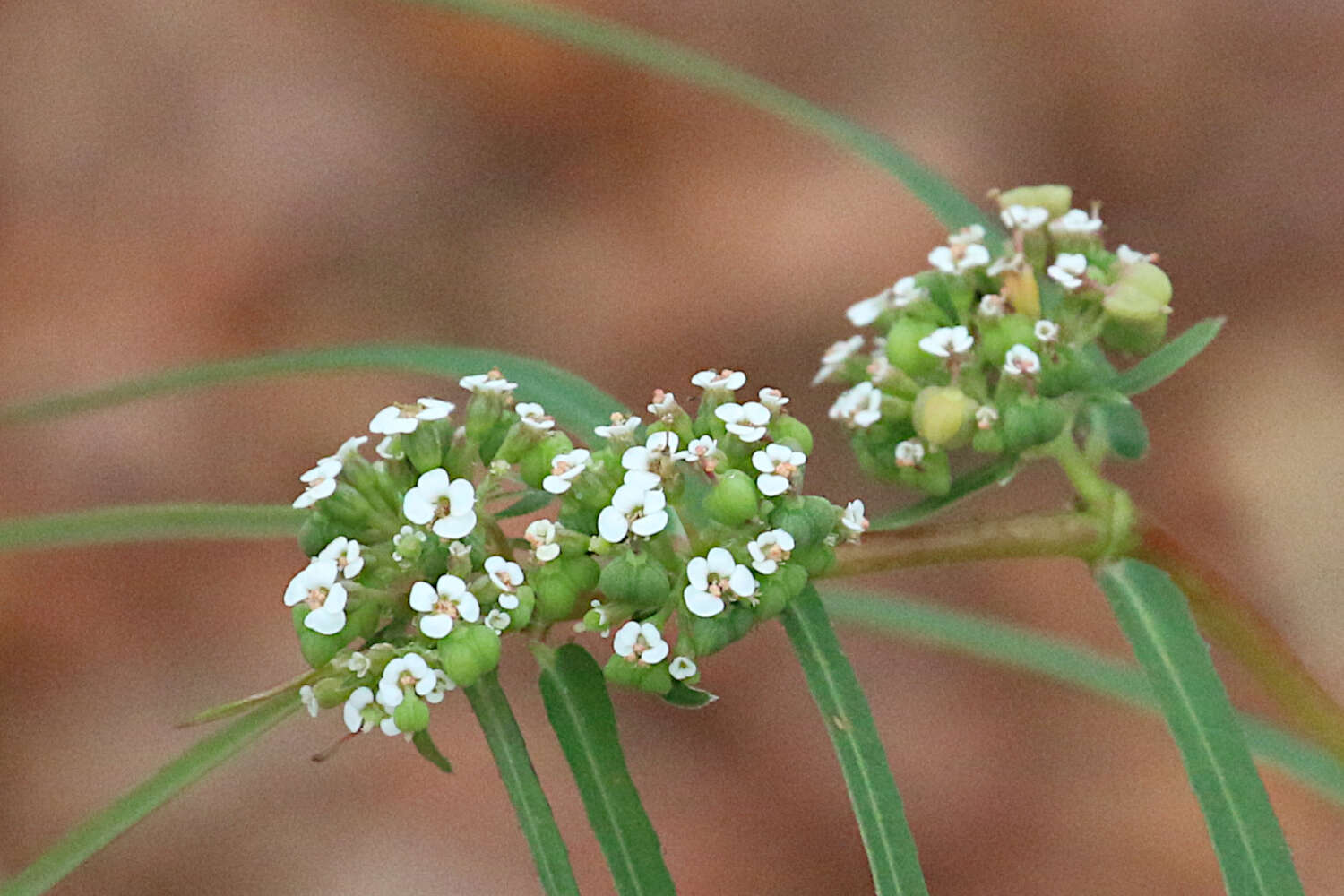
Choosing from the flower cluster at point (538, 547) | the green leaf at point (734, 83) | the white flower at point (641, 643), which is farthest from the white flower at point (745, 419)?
the green leaf at point (734, 83)

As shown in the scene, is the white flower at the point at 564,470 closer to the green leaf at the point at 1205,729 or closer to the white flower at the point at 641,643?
the white flower at the point at 641,643

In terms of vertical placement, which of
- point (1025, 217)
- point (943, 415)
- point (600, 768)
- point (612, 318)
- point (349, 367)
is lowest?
point (600, 768)

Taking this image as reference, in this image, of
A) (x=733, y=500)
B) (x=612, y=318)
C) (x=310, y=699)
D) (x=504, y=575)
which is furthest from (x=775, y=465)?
(x=612, y=318)

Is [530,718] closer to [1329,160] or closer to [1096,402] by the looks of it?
[1096,402]

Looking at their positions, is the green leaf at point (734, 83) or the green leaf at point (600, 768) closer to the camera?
the green leaf at point (600, 768)

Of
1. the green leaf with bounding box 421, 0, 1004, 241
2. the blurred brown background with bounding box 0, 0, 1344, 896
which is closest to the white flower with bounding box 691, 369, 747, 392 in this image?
the green leaf with bounding box 421, 0, 1004, 241

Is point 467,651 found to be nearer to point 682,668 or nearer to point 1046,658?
point 682,668
